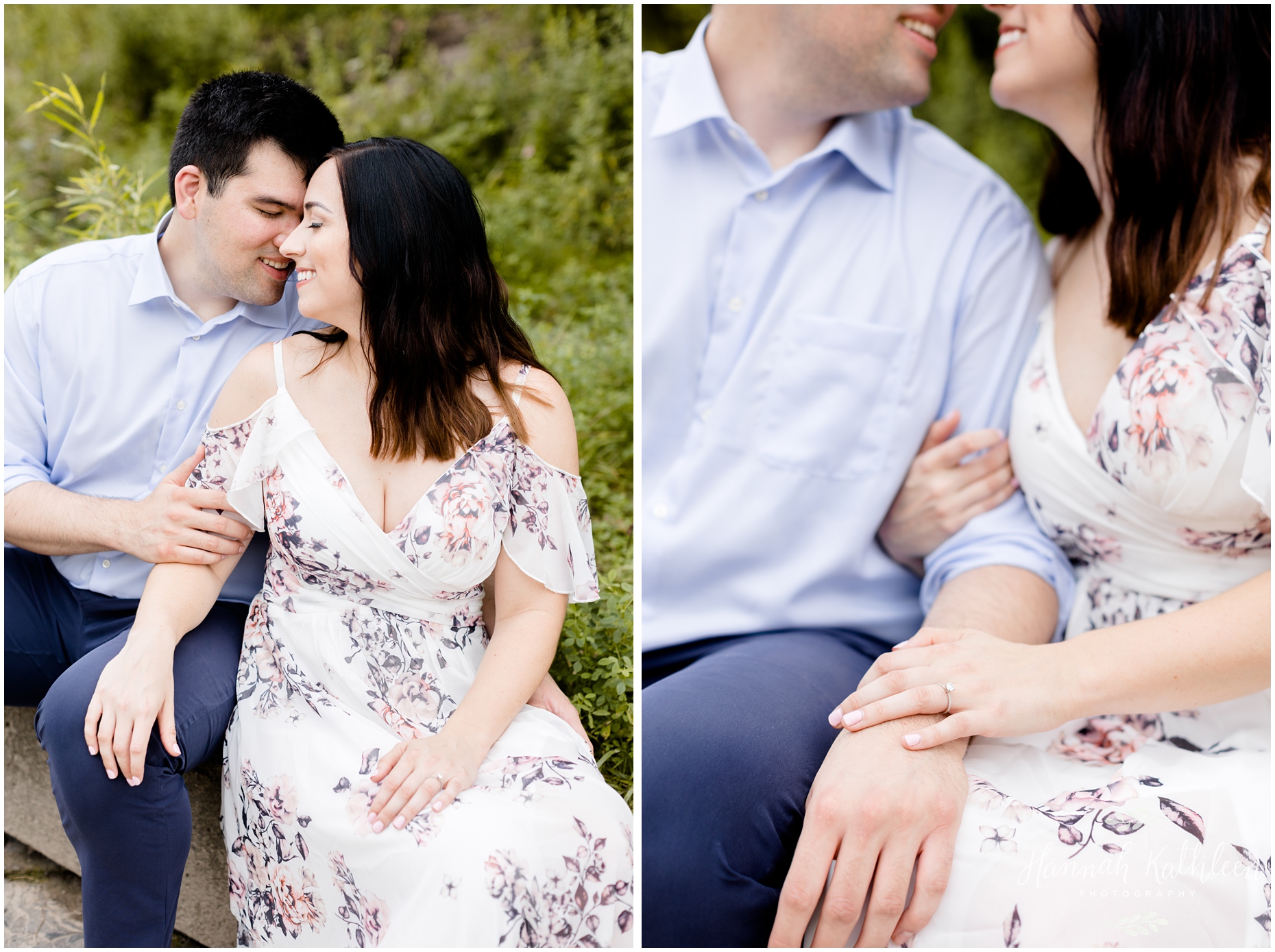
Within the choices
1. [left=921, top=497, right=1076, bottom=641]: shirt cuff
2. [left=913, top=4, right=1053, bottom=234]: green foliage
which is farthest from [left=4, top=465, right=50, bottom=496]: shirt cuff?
[left=913, top=4, right=1053, bottom=234]: green foliage

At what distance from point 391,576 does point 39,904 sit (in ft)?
4.04

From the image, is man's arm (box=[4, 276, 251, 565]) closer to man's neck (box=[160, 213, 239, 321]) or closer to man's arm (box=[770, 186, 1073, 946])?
man's neck (box=[160, 213, 239, 321])

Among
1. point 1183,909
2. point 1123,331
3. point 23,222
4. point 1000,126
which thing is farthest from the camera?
point 1000,126

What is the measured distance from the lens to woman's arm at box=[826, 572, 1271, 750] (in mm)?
1696

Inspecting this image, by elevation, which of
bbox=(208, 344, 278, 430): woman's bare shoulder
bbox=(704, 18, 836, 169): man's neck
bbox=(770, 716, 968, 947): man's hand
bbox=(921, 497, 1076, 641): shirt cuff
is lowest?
bbox=(770, 716, 968, 947): man's hand

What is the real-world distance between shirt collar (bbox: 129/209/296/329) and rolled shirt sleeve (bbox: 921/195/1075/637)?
4.74ft

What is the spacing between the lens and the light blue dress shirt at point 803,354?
2123 millimetres

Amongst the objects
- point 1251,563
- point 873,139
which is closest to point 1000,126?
point 873,139

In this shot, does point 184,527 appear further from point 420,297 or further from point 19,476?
point 420,297

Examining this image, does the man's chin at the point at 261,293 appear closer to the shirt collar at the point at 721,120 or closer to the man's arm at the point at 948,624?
the shirt collar at the point at 721,120

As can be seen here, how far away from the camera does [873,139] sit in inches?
87.7

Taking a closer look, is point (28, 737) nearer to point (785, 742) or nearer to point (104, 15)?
point (785, 742)

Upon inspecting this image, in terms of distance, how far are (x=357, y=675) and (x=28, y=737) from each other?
0.97 meters

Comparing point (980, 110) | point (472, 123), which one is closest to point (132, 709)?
point (472, 123)
